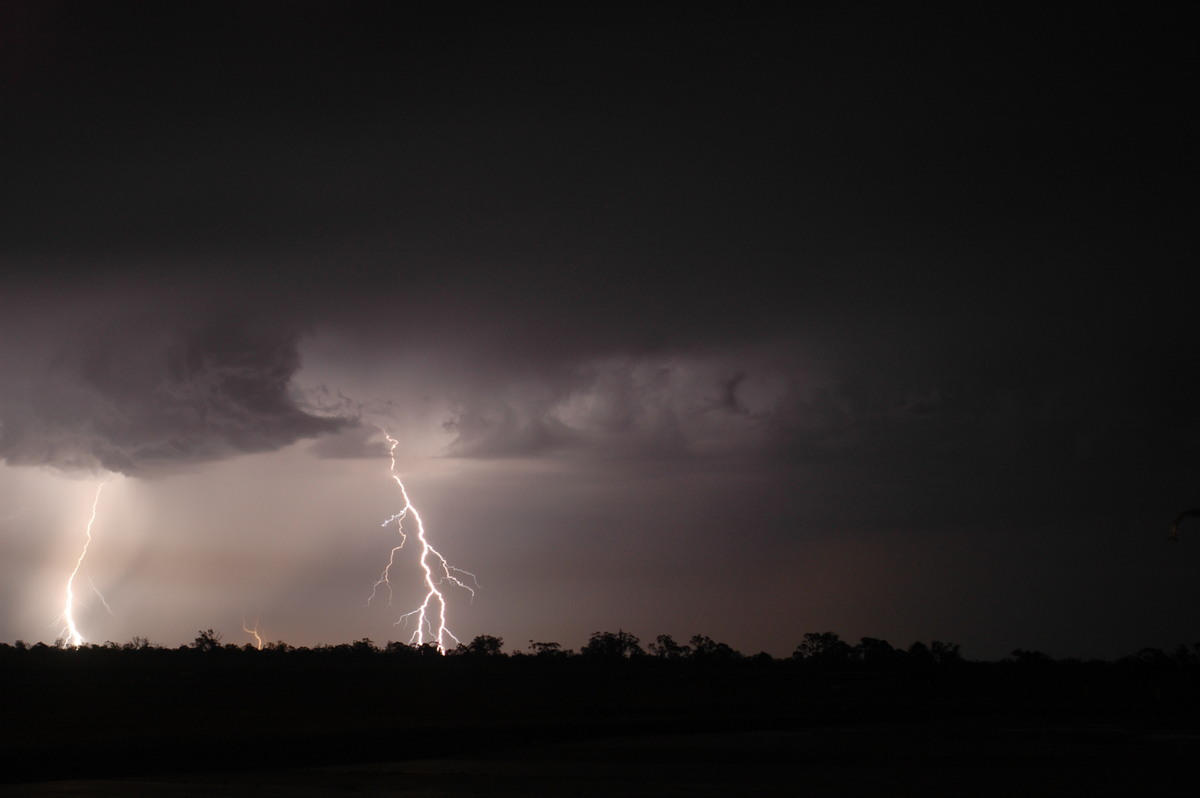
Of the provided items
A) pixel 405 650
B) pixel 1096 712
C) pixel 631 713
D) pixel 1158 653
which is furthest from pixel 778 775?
pixel 405 650

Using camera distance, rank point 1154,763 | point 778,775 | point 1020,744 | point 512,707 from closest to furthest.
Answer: point 778,775 < point 1154,763 < point 1020,744 < point 512,707

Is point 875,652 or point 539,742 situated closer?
point 539,742

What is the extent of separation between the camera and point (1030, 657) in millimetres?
155250

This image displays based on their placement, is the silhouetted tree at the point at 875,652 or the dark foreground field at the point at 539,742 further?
the silhouetted tree at the point at 875,652

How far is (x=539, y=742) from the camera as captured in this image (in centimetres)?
3122

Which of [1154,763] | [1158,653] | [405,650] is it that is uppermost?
[405,650]

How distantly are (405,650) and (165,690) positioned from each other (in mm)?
99910

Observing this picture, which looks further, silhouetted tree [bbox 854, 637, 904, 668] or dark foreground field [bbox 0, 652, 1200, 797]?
silhouetted tree [bbox 854, 637, 904, 668]

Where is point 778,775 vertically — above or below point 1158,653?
below

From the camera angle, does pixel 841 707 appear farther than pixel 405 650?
No

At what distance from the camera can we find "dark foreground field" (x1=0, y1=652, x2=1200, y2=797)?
781 inches

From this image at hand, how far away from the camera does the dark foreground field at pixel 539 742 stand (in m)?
19.8

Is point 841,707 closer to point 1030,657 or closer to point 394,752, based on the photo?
point 394,752

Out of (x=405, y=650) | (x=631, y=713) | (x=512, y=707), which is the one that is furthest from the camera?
(x=405, y=650)
